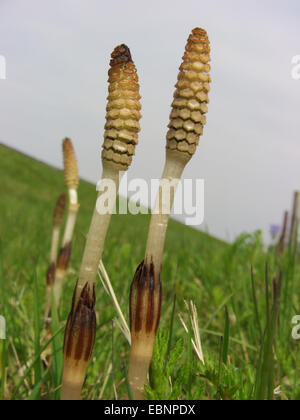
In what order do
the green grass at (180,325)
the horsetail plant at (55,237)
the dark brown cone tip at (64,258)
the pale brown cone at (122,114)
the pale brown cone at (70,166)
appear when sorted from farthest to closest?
the horsetail plant at (55,237) < the dark brown cone tip at (64,258) < the pale brown cone at (70,166) < the green grass at (180,325) < the pale brown cone at (122,114)

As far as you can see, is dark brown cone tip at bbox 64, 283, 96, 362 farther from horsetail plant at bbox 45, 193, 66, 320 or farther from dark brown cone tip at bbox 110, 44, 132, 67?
horsetail plant at bbox 45, 193, 66, 320

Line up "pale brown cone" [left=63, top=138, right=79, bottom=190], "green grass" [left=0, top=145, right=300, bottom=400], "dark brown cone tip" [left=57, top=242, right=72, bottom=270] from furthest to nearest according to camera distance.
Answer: "dark brown cone tip" [left=57, top=242, right=72, bottom=270] → "pale brown cone" [left=63, top=138, right=79, bottom=190] → "green grass" [left=0, top=145, right=300, bottom=400]

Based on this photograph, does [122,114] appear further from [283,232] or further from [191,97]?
[283,232]

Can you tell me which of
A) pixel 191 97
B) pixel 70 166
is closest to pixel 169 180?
pixel 191 97

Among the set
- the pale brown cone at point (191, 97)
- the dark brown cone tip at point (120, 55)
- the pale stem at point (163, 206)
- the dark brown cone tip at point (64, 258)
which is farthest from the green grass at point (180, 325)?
the dark brown cone tip at point (120, 55)

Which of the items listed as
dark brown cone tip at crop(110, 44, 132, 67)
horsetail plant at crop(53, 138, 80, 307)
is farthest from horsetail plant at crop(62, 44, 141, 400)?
horsetail plant at crop(53, 138, 80, 307)

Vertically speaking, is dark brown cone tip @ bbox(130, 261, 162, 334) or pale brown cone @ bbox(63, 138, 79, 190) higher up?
pale brown cone @ bbox(63, 138, 79, 190)

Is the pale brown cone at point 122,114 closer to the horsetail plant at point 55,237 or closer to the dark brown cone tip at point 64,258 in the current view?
the dark brown cone tip at point 64,258
